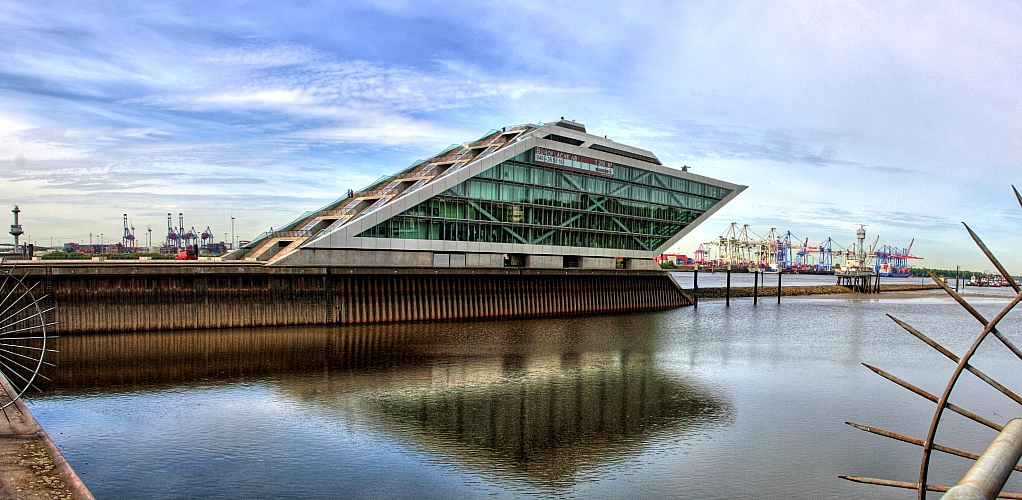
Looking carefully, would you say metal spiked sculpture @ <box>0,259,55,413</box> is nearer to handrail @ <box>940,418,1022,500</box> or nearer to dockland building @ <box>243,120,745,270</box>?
dockland building @ <box>243,120,745,270</box>

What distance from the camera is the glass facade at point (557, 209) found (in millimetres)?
63281

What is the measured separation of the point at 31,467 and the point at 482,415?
14.2 meters

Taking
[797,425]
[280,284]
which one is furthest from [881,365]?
[280,284]

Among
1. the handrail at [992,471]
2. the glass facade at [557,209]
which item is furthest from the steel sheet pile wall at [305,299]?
the handrail at [992,471]

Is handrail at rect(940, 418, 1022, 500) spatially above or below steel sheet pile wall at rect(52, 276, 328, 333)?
above

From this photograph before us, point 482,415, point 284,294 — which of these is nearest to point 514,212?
point 284,294

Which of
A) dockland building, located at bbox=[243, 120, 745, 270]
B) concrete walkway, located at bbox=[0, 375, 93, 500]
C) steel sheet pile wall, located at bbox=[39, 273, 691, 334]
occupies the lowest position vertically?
concrete walkway, located at bbox=[0, 375, 93, 500]

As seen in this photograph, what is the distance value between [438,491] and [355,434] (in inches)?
234

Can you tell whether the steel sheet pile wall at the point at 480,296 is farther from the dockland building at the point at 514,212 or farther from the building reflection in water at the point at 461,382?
the building reflection in water at the point at 461,382

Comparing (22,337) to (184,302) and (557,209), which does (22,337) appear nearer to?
(184,302)

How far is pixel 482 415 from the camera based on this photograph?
26750 millimetres

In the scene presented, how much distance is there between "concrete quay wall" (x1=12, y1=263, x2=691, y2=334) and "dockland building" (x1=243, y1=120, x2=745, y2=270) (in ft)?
7.73

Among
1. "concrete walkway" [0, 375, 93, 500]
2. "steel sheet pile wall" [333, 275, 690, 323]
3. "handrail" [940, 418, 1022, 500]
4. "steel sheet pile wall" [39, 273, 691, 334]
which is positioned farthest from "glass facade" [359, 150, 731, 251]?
"handrail" [940, 418, 1022, 500]

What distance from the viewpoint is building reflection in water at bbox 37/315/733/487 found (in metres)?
23.5
